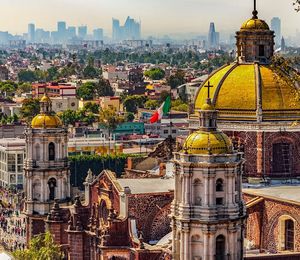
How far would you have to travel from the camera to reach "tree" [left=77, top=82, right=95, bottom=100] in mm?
120250

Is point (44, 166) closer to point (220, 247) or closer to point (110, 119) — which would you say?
point (220, 247)

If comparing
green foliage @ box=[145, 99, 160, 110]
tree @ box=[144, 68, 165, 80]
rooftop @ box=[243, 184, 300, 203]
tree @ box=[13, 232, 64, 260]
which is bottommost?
tree @ box=[13, 232, 64, 260]

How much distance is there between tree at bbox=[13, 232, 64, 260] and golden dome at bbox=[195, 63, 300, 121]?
670 centimetres

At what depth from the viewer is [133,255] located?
30.2 m

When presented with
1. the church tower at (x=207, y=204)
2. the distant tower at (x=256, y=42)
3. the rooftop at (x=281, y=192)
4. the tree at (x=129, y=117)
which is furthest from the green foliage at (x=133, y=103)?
the church tower at (x=207, y=204)

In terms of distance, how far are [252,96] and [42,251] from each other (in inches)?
329

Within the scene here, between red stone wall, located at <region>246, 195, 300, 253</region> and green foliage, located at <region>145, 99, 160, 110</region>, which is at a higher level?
green foliage, located at <region>145, 99, 160, 110</region>

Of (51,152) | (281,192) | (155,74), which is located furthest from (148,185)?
(155,74)

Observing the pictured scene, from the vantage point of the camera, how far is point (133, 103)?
111 m

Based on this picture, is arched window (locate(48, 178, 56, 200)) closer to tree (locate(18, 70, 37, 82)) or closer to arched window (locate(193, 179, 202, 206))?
arched window (locate(193, 179, 202, 206))

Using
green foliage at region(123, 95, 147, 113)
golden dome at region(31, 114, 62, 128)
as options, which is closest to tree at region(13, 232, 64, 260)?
golden dome at region(31, 114, 62, 128)

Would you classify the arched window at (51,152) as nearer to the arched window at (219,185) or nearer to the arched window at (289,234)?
the arched window at (289,234)

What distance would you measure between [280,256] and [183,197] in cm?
369

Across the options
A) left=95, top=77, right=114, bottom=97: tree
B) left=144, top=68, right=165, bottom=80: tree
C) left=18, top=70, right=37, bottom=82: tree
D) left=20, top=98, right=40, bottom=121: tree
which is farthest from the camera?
left=18, top=70, right=37, bottom=82: tree
